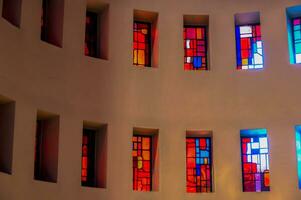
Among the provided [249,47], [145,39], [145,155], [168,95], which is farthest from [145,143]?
[249,47]

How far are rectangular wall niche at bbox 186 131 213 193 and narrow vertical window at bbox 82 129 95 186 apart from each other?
2.44 meters

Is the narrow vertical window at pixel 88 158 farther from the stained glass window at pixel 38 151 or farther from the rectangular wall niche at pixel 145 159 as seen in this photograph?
the stained glass window at pixel 38 151

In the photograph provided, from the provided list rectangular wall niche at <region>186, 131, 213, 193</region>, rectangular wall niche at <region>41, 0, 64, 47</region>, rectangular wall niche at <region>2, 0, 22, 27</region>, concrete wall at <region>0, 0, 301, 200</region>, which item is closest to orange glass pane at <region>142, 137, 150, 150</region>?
concrete wall at <region>0, 0, 301, 200</region>

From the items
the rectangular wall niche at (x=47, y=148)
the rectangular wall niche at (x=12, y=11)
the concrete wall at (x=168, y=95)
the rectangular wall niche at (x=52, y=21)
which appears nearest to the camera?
the rectangular wall niche at (x=12, y=11)

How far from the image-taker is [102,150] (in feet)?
57.3

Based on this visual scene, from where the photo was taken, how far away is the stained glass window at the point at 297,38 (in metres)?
18.7

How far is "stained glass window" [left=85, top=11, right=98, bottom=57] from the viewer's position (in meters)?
18.2

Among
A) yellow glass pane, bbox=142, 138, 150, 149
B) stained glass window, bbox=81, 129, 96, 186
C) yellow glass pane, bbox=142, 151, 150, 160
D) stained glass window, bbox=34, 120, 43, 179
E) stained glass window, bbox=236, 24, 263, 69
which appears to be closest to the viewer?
stained glass window, bbox=34, 120, 43, 179

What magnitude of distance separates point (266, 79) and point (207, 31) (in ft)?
6.97

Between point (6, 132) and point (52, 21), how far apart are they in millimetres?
Result: 3370

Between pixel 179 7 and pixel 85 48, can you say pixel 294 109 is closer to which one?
pixel 179 7

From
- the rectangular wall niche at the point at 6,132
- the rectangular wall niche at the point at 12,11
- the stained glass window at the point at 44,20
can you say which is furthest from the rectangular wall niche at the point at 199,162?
the rectangular wall niche at the point at 12,11

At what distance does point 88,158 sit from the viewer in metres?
17.5

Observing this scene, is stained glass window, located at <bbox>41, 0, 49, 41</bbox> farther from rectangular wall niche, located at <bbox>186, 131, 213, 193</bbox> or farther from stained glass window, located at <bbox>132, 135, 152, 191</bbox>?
rectangular wall niche, located at <bbox>186, 131, 213, 193</bbox>
